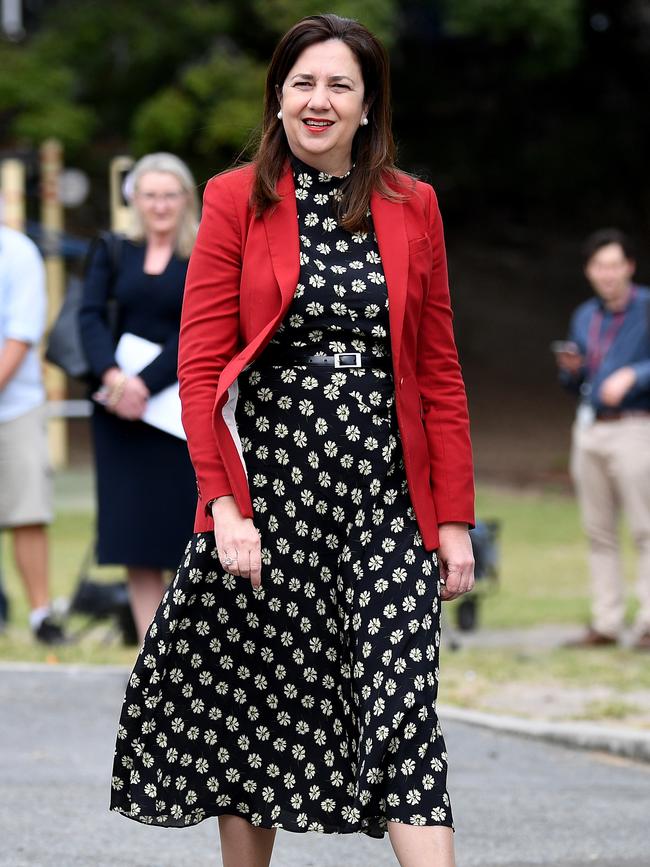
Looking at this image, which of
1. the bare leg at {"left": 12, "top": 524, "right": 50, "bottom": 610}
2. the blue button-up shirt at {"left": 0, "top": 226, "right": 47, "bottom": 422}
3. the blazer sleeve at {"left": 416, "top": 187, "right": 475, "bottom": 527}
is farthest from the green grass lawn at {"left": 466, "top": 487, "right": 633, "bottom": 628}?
the blazer sleeve at {"left": 416, "top": 187, "right": 475, "bottom": 527}

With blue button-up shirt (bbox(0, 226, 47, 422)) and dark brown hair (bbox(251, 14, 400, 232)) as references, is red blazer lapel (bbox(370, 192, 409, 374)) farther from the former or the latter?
blue button-up shirt (bbox(0, 226, 47, 422))

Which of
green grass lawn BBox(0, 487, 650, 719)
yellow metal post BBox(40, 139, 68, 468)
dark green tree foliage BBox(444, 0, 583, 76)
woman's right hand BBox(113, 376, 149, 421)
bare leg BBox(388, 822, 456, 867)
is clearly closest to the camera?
bare leg BBox(388, 822, 456, 867)

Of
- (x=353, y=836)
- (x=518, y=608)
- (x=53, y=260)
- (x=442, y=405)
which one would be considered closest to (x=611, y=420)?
(x=518, y=608)

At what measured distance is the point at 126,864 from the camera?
15.9ft

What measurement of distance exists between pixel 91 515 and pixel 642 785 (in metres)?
11.8

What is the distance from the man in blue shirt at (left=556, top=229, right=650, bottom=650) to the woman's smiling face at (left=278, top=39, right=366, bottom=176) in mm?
5247

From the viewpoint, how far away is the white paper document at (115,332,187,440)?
22.8 feet

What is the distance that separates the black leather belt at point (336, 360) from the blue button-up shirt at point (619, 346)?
5317 millimetres

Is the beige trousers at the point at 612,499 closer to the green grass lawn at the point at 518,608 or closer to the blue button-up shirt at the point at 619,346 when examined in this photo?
the blue button-up shirt at the point at 619,346

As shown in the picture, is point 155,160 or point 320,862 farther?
point 155,160

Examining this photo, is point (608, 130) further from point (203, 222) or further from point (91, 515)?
point (203, 222)

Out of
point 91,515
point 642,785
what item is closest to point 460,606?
point 642,785

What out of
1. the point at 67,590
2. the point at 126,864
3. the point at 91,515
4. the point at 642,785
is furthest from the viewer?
the point at 91,515

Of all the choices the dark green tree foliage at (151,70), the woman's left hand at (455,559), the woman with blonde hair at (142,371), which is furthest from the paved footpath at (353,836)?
the dark green tree foliage at (151,70)
